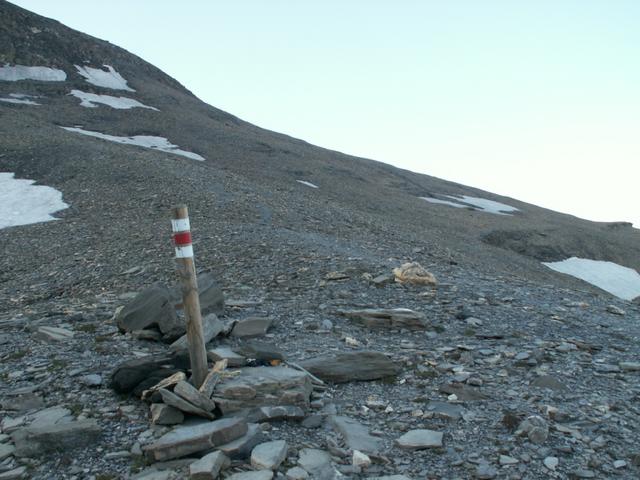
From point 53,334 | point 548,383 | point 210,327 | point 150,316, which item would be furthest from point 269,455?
point 53,334

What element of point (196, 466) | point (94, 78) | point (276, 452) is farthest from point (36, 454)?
point (94, 78)

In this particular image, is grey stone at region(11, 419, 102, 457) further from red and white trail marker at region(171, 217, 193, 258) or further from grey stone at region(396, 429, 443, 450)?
grey stone at region(396, 429, 443, 450)

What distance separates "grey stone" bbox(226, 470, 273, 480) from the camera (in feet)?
16.9

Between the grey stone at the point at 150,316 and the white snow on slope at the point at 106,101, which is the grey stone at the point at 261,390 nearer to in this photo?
the grey stone at the point at 150,316

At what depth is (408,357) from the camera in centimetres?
862

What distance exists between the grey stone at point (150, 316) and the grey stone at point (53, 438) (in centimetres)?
323

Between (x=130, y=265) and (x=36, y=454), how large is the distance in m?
10.8

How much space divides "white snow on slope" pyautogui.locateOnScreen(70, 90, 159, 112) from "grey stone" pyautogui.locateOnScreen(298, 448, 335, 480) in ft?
189

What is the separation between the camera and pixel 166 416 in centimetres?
611

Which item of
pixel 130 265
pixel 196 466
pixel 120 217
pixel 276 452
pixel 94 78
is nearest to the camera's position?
pixel 196 466

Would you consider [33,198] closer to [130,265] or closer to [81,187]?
[81,187]

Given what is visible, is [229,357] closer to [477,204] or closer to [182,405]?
[182,405]

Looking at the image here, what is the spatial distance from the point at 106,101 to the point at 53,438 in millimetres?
59679

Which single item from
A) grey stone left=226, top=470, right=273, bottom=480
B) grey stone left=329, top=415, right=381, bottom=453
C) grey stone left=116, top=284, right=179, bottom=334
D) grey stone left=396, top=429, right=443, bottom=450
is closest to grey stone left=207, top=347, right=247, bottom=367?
grey stone left=329, top=415, right=381, bottom=453
